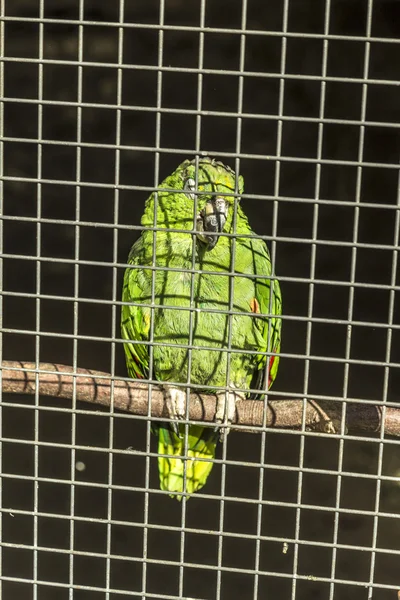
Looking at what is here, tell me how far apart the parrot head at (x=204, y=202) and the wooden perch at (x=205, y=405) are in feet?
1.74

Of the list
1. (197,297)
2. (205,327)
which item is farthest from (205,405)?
(197,297)

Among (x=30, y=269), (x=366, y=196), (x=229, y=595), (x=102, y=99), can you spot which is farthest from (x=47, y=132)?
(x=229, y=595)

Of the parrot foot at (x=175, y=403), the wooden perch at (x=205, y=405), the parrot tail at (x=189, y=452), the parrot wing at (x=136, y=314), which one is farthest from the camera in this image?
the parrot tail at (x=189, y=452)

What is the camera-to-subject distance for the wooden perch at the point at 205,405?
1.87 meters

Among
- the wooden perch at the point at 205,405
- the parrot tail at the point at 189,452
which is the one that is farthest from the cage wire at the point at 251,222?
the wooden perch at the point at 205,405

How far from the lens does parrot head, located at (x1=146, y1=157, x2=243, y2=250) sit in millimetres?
1936

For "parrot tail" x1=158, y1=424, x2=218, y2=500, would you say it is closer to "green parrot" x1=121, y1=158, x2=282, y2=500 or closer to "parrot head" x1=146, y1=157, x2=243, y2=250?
"green parrot" x1=121, y1=158, x2=282, y2=500

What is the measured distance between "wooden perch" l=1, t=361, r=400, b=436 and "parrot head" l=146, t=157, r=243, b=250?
0.53 meters

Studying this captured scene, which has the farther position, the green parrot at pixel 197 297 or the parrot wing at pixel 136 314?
the parrot wing at pixel 136 314

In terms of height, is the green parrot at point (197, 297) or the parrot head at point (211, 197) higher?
the parrot head at point (211, 197)

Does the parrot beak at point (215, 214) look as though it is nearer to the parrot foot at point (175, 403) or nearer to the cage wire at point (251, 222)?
the parrot foot at point (175, 403)

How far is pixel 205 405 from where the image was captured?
2086 mm

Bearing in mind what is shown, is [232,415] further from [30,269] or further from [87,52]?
[87,52]

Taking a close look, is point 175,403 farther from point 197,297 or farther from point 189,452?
point 189,452
